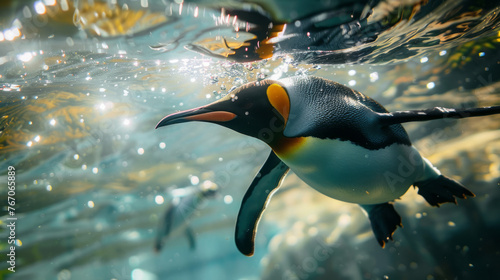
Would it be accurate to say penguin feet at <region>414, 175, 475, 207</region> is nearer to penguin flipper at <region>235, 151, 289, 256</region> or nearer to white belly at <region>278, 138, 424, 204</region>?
white belly at <region>278, 138, 424, 204</region>

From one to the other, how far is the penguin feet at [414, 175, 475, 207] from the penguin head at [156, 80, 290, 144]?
1.23m

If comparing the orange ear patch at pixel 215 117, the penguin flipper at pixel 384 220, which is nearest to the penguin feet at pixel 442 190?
the penguin flipper at pixel 384 220

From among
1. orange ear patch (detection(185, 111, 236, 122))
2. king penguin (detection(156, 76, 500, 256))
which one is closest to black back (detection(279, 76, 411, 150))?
king penguin (detection(156, 76, 500, 256))

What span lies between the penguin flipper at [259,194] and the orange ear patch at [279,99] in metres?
0.53

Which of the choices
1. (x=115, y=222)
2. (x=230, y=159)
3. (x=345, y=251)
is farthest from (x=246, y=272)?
(x=345, y=251)

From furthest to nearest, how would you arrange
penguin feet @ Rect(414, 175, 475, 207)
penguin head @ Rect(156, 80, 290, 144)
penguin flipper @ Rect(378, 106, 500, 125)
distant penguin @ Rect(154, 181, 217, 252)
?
distant penguin @ Rect(154, 181, 217, 252)
penguin feet @ Rect(414, 175, 475, 207)
penguin head @ Rect(156, 80, 290, 144)
penguin flipper @ Rect(378, 106, 500, 125)

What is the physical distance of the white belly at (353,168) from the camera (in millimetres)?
1561

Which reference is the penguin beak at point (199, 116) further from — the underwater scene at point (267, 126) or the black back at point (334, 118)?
the black back at point (334, 118)

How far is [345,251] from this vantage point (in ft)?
16.6

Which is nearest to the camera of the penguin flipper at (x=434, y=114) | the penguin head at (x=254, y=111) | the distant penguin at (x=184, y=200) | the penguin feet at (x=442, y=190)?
the penguin flipper at (x=434, y=114)

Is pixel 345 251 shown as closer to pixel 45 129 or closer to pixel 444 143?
pixel 444 143

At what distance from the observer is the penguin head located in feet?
5.37

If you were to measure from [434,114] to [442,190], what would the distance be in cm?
82

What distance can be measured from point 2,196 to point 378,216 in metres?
7.35
